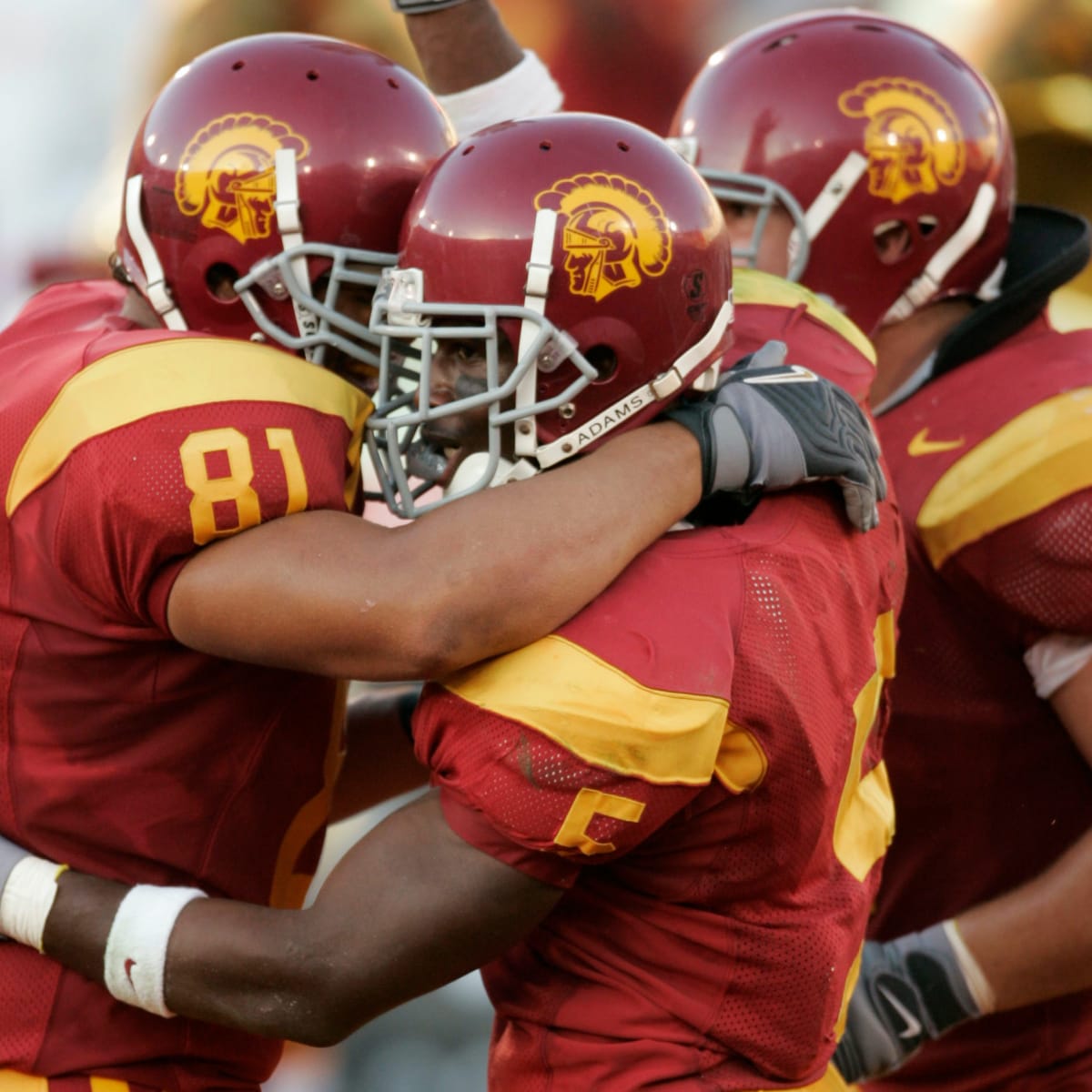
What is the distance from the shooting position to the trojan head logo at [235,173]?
232 centimetres

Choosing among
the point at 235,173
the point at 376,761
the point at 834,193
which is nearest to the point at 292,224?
the point at 235,173

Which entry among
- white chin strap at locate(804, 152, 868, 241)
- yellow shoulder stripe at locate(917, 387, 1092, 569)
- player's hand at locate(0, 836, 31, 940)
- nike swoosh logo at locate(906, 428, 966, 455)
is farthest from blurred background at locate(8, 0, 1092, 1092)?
player's hand at locate(0, 836, 31, 940)

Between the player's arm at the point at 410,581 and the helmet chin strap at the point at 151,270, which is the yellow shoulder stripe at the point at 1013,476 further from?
the helmet chin strap at the point at 151,270

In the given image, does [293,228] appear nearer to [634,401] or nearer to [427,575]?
[634,401]

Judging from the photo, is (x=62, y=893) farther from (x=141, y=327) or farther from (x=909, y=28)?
(x=909, y=28)

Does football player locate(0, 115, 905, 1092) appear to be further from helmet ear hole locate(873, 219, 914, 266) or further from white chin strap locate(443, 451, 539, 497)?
helmet ear hole locate(873, 219, 914, 266)

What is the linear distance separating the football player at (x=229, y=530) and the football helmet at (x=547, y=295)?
3.6 inches

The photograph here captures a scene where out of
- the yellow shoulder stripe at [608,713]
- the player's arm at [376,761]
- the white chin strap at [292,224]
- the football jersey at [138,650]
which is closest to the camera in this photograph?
the yellow shoulder stripe at [608,713]

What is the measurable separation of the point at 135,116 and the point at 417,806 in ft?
18.8

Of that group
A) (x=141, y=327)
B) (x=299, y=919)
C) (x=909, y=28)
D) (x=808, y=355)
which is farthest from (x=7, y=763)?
(x=909, y=28)

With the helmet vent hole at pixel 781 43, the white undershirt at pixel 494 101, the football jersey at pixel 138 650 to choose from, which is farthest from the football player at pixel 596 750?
the white undershirt at pixel 494 101

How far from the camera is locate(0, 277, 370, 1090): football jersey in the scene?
74.5 inches

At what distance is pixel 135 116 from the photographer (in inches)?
271

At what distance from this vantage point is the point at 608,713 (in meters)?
1.78
